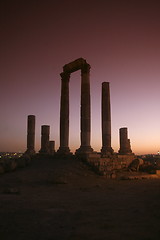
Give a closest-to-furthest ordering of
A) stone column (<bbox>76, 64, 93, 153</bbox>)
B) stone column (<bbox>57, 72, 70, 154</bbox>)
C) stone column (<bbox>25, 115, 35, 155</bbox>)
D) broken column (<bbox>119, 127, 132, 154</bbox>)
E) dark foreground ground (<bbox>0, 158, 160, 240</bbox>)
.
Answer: dark foreground ground (<bbox>0, 158, 160, 240</bbox>), stone column (<bbox>76, 64, 93, 153</bbox>), stone column (<bbox>57, 72, 70, 154</bbox>), broken column (<bbox>119, 127, 132, 154</bbox>), stone column (<bbox>25, 115, 35, 155</bbox>)

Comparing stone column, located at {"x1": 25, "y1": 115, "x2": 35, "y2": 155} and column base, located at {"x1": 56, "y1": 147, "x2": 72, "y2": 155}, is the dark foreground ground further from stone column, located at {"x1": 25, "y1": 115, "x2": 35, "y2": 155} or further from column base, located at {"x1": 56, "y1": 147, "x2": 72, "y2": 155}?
stone column, located at {"x1": 25, "y1": 115, "x2": 35, "y2": 155}

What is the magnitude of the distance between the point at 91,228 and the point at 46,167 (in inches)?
493

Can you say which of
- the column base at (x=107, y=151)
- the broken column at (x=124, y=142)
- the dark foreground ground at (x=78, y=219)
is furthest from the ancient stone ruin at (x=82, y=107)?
the dark foreground ground at (x=78, y=219)

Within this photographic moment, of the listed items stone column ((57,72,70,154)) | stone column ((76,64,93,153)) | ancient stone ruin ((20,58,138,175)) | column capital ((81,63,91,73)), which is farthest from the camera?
stone column ((57,72,70,154))

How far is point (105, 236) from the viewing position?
183 inches

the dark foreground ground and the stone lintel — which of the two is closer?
the dark foreground ground

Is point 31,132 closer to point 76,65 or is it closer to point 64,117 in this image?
point 64,117

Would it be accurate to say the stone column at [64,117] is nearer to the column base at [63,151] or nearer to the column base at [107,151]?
the column base at [63,151]

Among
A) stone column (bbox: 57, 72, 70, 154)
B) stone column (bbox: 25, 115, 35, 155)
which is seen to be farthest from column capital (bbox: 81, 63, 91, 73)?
stone column (bbox: 25, 115, 35, 155)

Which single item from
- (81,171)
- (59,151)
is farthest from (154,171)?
(59,151)

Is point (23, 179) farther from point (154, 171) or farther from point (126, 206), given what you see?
point (154, 171)

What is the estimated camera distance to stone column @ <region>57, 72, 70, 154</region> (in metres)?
23.1

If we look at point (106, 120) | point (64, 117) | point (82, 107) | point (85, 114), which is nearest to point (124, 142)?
point (106, 120)

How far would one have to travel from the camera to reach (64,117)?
932 inches
